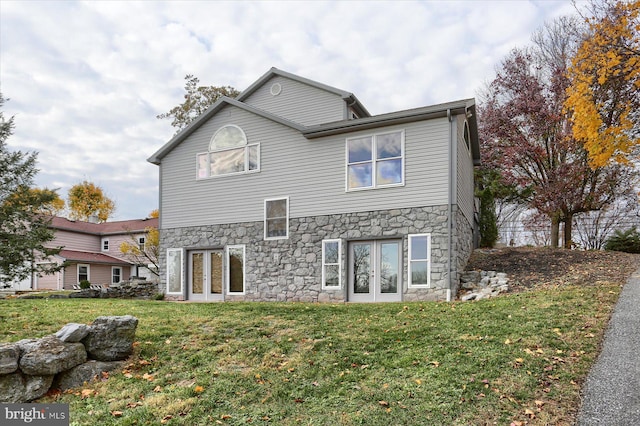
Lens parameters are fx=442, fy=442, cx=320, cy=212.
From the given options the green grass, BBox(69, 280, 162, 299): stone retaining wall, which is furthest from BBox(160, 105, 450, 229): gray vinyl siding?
the green grass

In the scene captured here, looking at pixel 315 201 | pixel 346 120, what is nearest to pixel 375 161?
pixel 346 120

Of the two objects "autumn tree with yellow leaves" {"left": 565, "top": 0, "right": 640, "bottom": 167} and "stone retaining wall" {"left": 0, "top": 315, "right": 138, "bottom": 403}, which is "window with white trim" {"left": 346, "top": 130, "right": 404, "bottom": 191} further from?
"stone retaining wall" {"left": 0, "top": 315, "right": 138, "bottom": 403}

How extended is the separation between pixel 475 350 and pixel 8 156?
1019 centimetres

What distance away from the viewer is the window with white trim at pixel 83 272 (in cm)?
2686

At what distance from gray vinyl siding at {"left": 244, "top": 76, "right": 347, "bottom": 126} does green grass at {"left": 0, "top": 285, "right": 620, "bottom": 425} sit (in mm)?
8767

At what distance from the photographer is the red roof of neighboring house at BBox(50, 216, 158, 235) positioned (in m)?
28.9

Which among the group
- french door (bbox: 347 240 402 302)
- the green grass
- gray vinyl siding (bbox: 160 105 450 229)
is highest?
gray vinyl siding (bbox: 160 105 450 229)

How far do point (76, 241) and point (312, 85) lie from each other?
21754 millimetres

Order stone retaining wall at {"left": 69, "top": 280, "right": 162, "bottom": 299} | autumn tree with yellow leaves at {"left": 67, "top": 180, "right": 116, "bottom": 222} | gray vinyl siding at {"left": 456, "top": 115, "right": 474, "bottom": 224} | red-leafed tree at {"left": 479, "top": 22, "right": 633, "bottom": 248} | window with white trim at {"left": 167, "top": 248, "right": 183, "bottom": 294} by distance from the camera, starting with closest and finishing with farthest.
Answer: gray vinyl siding at {"left": 456, "top": 115, "right": 474, "bottom": 224} < window with white trim at {"left": 167, "top": 248, "right": 183, "bottom": 294} < stone retaining wall at {"left": 69, "top": 280, "right": 162, "bottom": 299} < red-leafed tree at {"left": 479, "top": 22, "right": 633, "bottom": 248} < autumn tree with yellow leaves at {"left": 67, "top": 180, "right": 116, "bottom": 222}

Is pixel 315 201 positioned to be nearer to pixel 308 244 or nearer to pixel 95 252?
pixel 308 244

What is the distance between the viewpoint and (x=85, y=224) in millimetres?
30719

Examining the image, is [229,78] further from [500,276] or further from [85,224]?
[500,276]

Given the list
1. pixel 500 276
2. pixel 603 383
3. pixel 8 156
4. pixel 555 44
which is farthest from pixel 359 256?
pixel 555 44

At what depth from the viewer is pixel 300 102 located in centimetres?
1608
